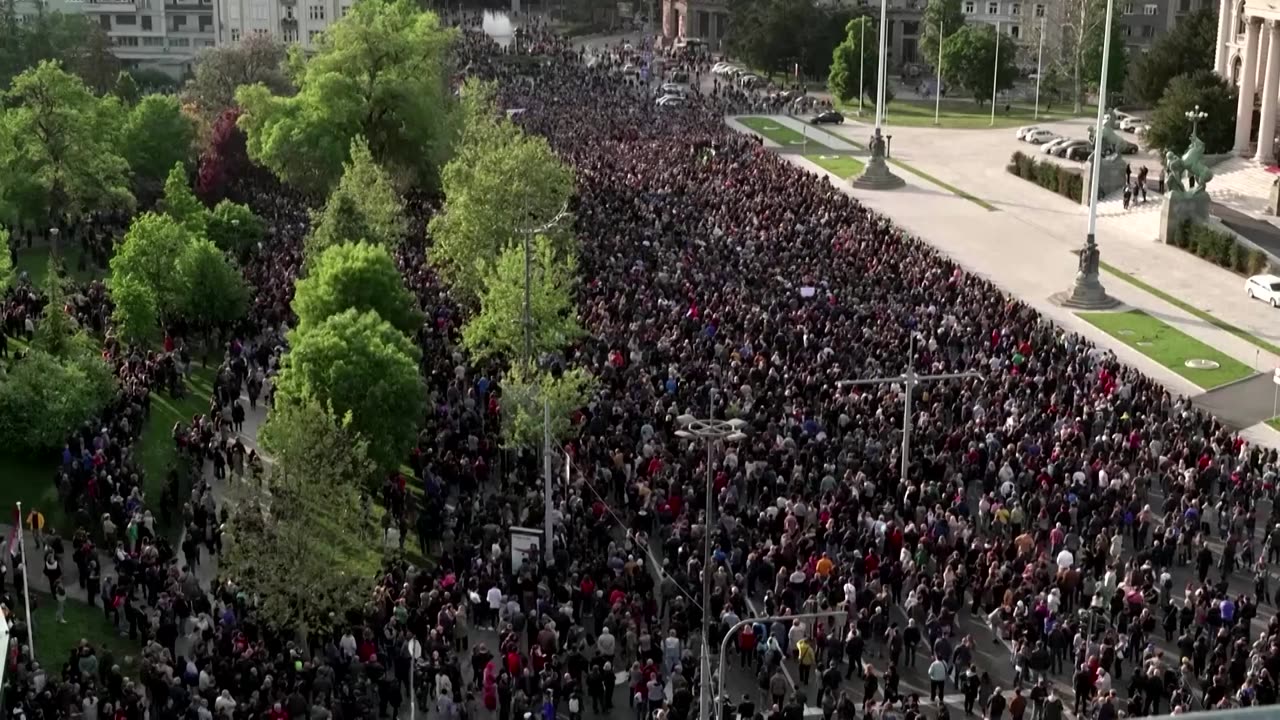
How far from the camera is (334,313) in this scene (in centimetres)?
4484

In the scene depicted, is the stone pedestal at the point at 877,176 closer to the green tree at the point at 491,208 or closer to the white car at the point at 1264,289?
the white car at the point at 1264,289

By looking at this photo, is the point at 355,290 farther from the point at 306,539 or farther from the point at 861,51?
the point at 861,51

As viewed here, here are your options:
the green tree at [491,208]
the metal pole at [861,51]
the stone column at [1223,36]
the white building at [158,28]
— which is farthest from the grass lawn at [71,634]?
the white building at [158,28]

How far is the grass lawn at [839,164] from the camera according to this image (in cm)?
8281

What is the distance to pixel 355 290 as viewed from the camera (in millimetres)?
45281

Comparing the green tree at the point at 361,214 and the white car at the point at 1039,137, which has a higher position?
the green tree at the point at 361,214

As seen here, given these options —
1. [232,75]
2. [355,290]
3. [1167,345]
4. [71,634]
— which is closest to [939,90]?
[232,75]

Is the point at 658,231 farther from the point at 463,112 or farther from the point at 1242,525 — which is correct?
the point at 1242,525

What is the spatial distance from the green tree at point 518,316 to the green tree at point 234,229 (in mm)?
18737

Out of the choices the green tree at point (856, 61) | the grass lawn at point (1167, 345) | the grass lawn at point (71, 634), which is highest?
the green tree at point (856, 61)

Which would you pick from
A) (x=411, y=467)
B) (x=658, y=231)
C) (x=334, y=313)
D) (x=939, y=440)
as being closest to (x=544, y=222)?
(x=658, y=231)

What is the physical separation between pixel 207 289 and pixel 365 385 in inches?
571

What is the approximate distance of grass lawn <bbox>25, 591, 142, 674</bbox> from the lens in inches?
1252

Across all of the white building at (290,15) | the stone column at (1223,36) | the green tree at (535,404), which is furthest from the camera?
the white building at (290,15)
